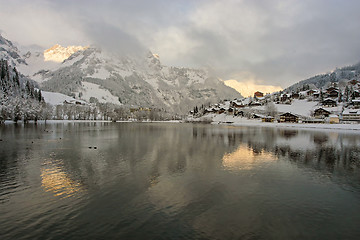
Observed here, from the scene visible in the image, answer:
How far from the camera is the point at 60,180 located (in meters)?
20.6

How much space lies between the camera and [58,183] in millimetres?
Answer: 19719

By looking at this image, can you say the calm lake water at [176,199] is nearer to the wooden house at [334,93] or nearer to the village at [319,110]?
the village at [319,110]

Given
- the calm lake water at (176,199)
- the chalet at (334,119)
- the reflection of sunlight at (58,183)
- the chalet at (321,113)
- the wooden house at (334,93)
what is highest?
the wooden house at (334,93)

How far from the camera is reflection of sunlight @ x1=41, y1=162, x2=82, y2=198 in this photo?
58.2ft

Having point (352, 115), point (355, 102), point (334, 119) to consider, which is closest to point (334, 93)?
point (355, 102)

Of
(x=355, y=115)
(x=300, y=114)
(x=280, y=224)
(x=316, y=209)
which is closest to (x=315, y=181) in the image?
(x=316, y=209)

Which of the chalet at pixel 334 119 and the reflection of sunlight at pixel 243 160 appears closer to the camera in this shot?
the reflection of sunlight at pixel 243 160

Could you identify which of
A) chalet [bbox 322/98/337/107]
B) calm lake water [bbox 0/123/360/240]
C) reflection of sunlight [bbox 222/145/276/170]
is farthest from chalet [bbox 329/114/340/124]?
reflection of sunlight [bbox 222/145/276/170]

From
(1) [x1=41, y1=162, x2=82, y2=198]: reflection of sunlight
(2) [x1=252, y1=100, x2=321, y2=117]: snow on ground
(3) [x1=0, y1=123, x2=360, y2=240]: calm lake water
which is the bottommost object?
(3) [x1=0, y1=123, x2=360, y2=240]: calm lake water

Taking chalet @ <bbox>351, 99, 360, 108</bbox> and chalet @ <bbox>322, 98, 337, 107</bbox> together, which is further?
chalet @ <bbox>322, 98, 337, 107</bbox>

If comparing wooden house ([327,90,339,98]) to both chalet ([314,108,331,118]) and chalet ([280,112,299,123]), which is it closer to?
chalet ([314,108,331,118])

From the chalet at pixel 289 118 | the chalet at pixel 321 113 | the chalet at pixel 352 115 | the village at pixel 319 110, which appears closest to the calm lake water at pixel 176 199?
the chalet at pixel 352 115

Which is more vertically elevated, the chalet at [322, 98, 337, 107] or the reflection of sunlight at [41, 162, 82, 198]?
the chalet at [322, 98, 337, 107]

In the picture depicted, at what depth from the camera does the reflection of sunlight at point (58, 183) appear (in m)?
17.8
